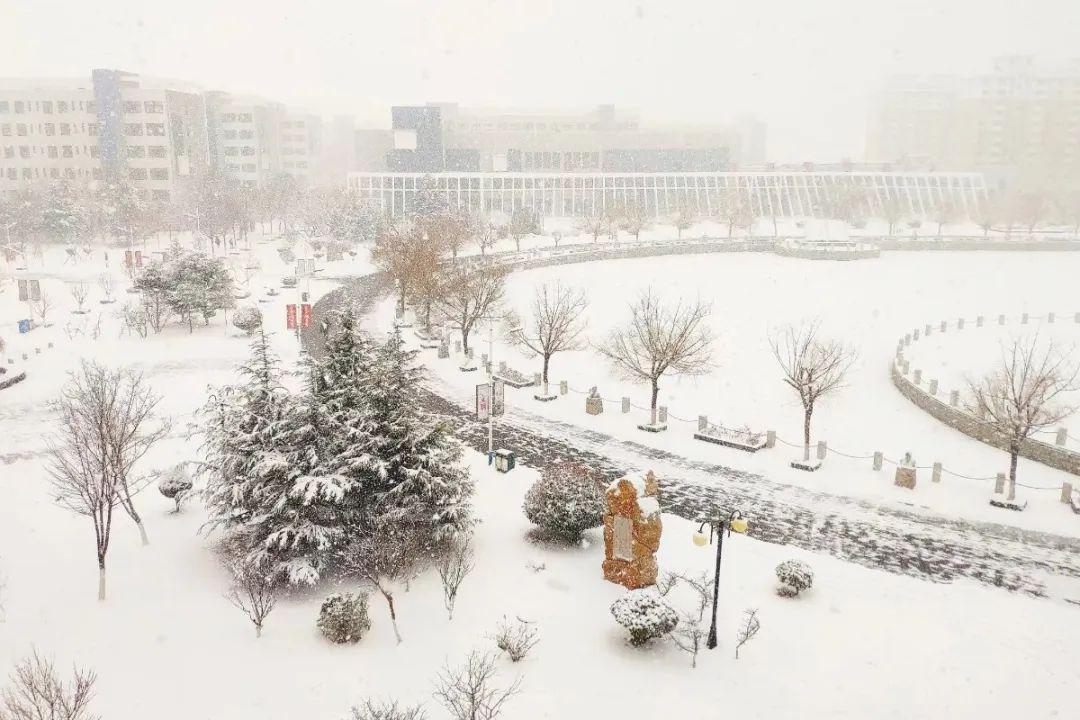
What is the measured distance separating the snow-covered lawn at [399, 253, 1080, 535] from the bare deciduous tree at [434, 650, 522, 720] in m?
13.6

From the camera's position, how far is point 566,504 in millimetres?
18656

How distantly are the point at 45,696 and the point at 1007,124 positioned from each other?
549 ft

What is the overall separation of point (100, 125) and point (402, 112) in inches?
1472

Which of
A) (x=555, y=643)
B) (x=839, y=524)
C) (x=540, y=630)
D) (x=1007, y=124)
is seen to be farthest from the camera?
(x=1007, y=124)

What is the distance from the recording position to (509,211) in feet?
325

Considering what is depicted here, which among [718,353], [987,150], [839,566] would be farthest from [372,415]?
[987,150]

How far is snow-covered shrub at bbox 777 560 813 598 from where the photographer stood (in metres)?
16.6

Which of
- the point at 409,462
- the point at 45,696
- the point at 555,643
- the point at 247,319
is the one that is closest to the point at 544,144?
the point at 247,319

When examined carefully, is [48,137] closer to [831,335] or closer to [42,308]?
[42,308]

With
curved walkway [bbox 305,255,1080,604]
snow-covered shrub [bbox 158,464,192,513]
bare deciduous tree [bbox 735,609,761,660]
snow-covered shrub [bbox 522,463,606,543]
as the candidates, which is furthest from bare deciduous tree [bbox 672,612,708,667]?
snow-covered shrub [bbox 158,464,192,513]

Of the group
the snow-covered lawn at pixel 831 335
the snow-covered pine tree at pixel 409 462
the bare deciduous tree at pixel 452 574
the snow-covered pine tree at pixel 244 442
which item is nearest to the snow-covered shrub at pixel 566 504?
the snow-covered pine tree at pixel 409 462

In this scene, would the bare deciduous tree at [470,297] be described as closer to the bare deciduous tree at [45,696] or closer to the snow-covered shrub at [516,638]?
the snow-covered shrub at [516,638]

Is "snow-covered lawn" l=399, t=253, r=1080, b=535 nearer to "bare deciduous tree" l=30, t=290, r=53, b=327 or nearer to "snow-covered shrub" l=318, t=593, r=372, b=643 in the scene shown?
"snow-covered shrub" l=318, t=593, r=372, b=643

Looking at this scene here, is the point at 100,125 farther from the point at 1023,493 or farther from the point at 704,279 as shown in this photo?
the point at 1023,493
